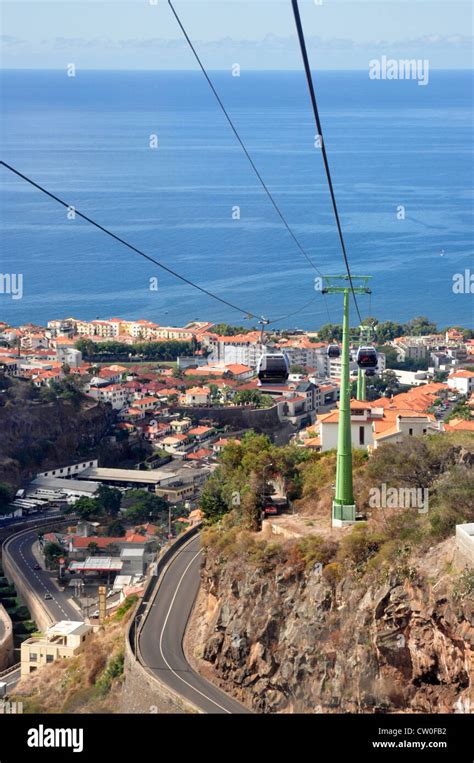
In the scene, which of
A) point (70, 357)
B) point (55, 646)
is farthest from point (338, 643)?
point (70, 357)

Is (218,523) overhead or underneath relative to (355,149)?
underneath

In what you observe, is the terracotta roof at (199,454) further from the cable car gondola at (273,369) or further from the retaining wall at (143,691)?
the cable car gondola at (273,369)

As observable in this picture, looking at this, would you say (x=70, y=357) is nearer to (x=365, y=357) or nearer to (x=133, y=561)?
(x=133, y=561)

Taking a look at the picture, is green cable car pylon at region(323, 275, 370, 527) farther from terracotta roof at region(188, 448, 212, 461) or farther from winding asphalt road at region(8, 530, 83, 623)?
terracotta roof at region(188, 448, 212, 461)

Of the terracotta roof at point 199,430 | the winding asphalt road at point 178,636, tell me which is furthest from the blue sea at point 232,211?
the winding asphalt road at point 178,636

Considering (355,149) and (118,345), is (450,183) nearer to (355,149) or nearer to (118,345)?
(355,149)

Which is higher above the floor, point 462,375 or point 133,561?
point 462,375

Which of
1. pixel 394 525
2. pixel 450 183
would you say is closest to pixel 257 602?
pixel 394 525

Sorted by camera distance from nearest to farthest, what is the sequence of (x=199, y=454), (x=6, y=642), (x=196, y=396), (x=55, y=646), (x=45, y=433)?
(x=55, y=646), (x=6, y=642), (x=199, y=454), (x=45, y=433), (x=196, y=396)
